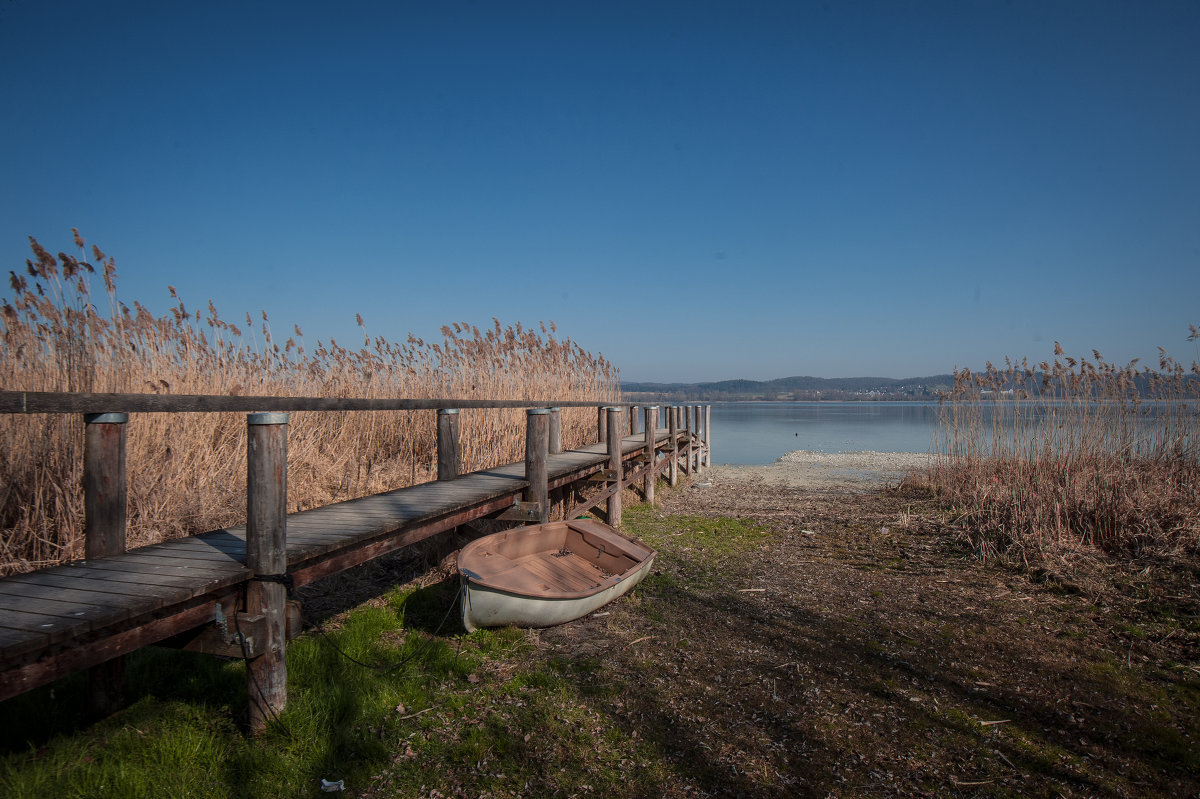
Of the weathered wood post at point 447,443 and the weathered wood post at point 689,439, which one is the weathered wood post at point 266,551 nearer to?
the weathered wood post at point 447,443

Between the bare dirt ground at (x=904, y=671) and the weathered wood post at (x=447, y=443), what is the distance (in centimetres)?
237

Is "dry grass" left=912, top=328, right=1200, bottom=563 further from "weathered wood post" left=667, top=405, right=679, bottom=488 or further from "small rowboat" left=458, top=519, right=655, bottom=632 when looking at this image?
"weathered wood post" left=667, top=405, right=679, bottom=488

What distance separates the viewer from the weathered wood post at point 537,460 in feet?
23.3

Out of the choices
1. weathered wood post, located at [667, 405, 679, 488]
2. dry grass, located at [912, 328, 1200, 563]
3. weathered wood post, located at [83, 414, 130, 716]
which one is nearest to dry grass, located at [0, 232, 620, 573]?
weathered wood post, located at [83, 414, 130, 716]

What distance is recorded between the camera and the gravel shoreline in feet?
54.4

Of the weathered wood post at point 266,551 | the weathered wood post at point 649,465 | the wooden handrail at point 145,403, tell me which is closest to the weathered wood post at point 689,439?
the weathered wood post at point 649,465

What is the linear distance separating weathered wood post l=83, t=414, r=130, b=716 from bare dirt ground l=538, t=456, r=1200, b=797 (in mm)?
2736

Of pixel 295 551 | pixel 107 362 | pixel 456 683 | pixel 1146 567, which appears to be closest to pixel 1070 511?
pixel 1146 567

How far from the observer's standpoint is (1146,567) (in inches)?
284

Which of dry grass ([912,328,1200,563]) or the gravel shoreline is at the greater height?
dry grass ([912,328,1200,563])

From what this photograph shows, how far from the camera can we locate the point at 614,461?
10.1m

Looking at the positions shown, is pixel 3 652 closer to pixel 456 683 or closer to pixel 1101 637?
pixel 456 683

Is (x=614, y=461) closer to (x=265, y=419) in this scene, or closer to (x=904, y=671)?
(x=904, y=671)

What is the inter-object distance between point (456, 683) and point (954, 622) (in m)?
4.37
